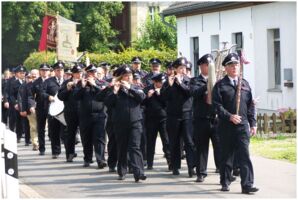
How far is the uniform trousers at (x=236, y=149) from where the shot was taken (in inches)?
483

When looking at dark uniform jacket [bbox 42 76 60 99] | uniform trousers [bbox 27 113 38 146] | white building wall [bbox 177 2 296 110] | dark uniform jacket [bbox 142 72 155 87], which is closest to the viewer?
dark uniform jacket [bbox 142 72 155 87]

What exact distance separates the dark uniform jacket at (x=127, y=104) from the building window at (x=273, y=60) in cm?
1389

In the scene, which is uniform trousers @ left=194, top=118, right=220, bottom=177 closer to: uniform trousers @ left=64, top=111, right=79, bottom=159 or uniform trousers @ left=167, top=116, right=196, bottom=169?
uniform trousers @ left=167, top=116, right=196, bottom=169

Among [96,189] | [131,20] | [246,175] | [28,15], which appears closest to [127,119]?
[96,189]

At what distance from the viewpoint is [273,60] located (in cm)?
2772

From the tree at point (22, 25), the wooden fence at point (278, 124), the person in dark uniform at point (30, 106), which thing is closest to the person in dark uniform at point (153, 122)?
the person in dark uniform at point (30, 106)

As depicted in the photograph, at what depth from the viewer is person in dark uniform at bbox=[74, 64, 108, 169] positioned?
53.4 ft

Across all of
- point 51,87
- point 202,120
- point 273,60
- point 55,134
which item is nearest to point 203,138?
point 202,120

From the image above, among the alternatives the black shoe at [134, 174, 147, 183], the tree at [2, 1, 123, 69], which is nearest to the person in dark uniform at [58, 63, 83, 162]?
the black shoe at [134, 174, 147, 183]

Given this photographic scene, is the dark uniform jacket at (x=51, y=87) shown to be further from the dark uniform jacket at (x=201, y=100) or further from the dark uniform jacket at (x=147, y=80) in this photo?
the dark uniform jacket at (x=201, y=100)

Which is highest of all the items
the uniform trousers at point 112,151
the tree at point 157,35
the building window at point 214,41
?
the tree at point 157,35

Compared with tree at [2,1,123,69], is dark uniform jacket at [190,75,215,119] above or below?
below

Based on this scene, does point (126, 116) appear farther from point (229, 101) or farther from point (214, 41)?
point (214, 41)

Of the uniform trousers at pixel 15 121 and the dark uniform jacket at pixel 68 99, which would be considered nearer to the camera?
the dark uniform jacket at pixel 68 99
